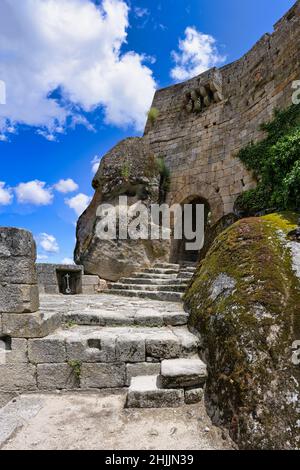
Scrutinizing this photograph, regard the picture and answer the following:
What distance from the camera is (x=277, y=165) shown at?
625 centimetres

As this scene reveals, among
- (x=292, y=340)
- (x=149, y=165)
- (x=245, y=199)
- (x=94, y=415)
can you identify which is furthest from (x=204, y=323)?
(x=149, y=165)

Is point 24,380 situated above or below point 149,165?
below

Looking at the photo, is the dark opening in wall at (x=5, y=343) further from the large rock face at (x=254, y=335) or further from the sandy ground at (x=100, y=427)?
the large rock face at (x=254, y=335)

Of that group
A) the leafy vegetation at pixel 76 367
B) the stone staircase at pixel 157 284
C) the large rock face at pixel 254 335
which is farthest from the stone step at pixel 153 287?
the leafy vegetation at pixel 76 367

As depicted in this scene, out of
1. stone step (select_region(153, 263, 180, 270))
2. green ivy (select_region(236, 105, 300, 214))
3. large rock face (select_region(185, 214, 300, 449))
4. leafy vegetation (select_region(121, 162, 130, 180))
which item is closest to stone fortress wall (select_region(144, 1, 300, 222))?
green ivy (select_region(236, 105, 300, 214))

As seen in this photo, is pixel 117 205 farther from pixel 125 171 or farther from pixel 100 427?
pixel 100 427

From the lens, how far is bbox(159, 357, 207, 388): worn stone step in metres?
2.55

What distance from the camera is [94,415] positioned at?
2436mm

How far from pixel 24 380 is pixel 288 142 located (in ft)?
21.4

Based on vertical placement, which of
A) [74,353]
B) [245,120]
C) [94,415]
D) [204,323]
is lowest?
[94,415]

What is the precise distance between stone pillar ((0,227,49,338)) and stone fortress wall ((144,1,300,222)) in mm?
7507

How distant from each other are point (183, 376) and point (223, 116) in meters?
10.4

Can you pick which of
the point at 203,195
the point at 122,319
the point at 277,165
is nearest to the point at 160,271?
the point at 203,195
